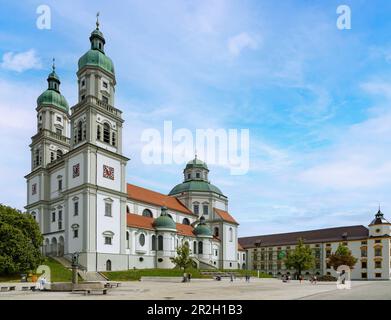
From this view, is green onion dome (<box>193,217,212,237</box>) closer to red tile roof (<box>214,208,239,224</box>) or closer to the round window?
red tile roof (<box>214,208,239,224</box>)

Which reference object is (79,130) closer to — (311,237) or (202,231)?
(202,231)

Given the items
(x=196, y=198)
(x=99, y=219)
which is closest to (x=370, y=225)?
(x=196, y=198)

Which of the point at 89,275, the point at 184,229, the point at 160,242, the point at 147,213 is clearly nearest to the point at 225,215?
the point at 184,229

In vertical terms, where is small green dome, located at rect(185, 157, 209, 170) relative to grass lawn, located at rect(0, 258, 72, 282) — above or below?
above

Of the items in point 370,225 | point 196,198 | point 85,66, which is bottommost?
point 370,225

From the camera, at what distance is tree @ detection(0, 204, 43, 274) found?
125 feet

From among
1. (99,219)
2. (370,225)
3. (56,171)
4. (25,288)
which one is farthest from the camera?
(370,225)

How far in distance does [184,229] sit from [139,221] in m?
14.3

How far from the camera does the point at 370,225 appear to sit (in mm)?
91500

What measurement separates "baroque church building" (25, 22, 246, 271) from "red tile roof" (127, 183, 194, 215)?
0.29 meters

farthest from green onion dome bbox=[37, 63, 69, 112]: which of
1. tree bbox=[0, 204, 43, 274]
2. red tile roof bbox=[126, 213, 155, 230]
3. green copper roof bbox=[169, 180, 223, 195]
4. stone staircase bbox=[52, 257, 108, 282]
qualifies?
green copper roof bbox=[169, 180, 223, 195]

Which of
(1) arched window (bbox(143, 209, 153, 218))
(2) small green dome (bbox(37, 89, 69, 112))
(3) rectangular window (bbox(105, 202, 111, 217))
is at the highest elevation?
(2) small green dome (bbox(37, 89, 69, 112))

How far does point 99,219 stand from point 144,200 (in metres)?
18.0
